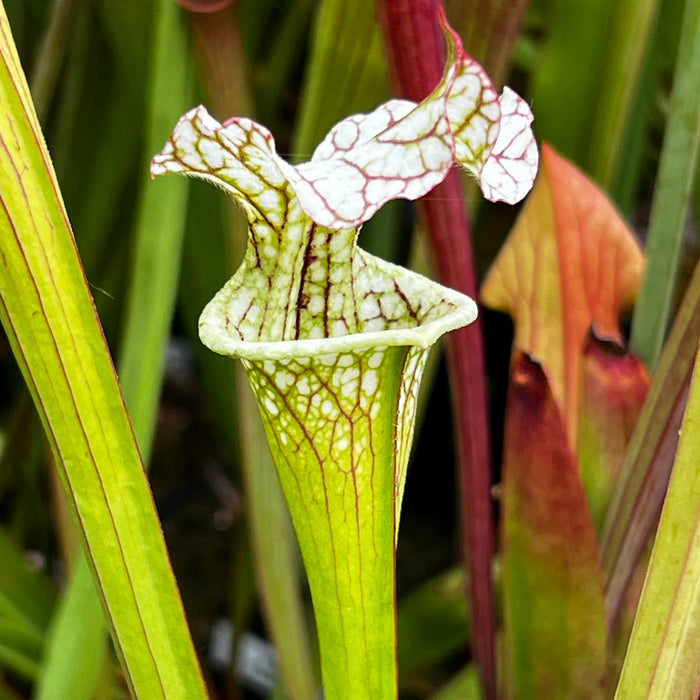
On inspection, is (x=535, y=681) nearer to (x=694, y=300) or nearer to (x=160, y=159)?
(x=694, y=300)

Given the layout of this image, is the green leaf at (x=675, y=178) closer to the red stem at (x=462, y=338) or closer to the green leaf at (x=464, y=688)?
the red stem at (x=462, y=338)

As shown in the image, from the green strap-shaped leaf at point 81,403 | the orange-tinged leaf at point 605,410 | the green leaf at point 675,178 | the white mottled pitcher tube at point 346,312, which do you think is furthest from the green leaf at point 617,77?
the green strap-shaped leaf at point 81,403

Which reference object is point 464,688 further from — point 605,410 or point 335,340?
point 335,340

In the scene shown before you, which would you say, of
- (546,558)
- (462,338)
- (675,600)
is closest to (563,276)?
(462,338)

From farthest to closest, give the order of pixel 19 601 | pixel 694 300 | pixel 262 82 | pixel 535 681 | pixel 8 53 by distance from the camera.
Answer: pixel 262 82 < pixel 19 601 < pixel 535 681 < pixel 694 300 < pixel 8 53

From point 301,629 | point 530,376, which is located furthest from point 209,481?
point 530,376
